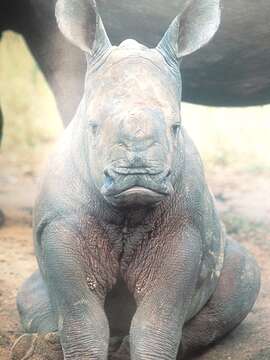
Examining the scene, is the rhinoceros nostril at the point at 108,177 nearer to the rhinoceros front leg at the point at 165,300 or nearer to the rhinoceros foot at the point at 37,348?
the rhinoceros front leg at the point at 165,300

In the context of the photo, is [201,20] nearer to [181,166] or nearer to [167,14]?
[181,166]

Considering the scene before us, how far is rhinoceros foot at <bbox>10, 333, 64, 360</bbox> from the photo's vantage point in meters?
4.54

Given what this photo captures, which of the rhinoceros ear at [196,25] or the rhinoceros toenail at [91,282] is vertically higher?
the rhinoceros ear at [196,25]

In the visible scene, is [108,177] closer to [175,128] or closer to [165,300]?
[175,128]

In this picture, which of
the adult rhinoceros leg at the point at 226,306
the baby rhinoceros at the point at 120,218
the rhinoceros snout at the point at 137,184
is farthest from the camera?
Answer: the adult rhinoceros leg at the point at 226,306

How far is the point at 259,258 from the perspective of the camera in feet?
21.4

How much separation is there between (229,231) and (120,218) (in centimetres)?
282

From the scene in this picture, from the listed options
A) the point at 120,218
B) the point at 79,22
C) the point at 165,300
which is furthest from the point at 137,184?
the point at 79,22

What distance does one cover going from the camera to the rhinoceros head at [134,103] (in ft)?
12.6

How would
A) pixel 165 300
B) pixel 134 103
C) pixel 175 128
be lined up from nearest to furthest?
pixel 134 103
pixel 175 128
pixel 165 300

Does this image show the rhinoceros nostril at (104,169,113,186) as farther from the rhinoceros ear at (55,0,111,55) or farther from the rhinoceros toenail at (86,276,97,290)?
the rhinoceros ear at (55,0,111,55)

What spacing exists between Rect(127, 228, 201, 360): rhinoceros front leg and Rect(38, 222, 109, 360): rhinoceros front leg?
0.54ft

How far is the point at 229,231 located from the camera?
7.07 m

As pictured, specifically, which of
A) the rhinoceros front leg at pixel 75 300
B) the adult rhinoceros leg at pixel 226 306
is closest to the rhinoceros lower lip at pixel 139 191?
the rhinoceros front leg at pixel 75 300
